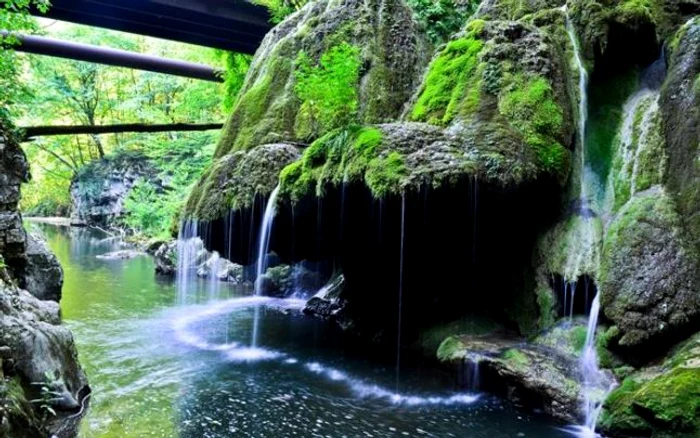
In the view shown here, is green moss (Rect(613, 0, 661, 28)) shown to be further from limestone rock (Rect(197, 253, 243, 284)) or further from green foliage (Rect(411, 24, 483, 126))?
limestone rock (Rect(197, 253, 243, 284))

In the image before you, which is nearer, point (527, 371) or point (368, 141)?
point (527, 371)

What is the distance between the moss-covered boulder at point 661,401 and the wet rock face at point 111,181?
36.4 metres

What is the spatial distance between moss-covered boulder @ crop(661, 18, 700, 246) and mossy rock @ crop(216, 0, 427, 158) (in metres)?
5.13

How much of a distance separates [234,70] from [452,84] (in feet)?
50.5

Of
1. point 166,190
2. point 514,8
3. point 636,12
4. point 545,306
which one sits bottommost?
point 545,306

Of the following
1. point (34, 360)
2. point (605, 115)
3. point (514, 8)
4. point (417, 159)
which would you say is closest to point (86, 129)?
point (34, 360)

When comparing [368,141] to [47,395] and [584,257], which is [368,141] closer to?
[584,257]

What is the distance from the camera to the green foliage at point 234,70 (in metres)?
20.7

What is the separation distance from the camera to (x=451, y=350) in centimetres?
802

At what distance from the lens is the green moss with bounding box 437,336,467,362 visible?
25.7 ft

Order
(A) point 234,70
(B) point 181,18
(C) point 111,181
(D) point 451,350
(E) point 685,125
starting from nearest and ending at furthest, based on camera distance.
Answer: (E) point 685,125 < (D) point 451,350 < (B) point 181,18 < (A) point 234,70 < (C) point 111,181

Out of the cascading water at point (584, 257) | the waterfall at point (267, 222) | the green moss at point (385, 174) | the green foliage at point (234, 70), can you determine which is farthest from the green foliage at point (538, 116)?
the green foliage at point (234, 70)

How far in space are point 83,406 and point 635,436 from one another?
21.4 feet

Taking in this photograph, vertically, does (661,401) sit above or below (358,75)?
below
